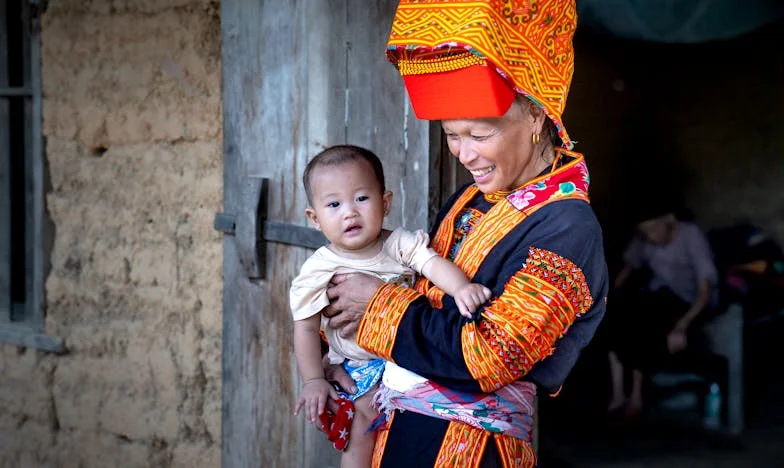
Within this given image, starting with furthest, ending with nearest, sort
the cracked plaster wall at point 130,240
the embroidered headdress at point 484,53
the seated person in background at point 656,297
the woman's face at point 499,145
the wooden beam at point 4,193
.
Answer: the wooden beam at point 4,193
the cracked plaster wall at point 130,240
the seated person in background at point 656,297
the woman's face at point 499,145
the embroidered headdress at point 484,53

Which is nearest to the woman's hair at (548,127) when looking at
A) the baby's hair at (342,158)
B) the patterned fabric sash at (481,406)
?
the baby's hair at (342,158)

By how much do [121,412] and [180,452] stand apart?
0.43 meters

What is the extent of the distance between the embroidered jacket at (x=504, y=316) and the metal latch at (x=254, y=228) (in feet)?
4.36

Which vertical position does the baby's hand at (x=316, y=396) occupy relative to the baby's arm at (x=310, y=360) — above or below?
below

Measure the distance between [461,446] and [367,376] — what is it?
351mm

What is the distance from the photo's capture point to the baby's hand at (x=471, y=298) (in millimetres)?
2051

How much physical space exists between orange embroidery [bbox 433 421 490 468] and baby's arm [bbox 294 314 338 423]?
1.14 feet

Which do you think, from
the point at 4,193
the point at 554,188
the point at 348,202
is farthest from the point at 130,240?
the point at 554,188

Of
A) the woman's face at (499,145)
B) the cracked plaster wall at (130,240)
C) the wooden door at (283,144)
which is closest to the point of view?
the woman's face at (499,145)

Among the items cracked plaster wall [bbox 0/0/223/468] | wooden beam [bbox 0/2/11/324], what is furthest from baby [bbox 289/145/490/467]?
wooden beam [bbox 0/2/11/324]

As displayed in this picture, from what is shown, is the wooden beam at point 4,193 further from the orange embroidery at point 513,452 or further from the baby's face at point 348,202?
the orange embroidery at point 513,452

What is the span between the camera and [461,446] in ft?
7.13

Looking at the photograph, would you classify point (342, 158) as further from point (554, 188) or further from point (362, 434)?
point (362, 434)

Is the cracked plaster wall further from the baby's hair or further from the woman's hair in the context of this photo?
the woman's hair
